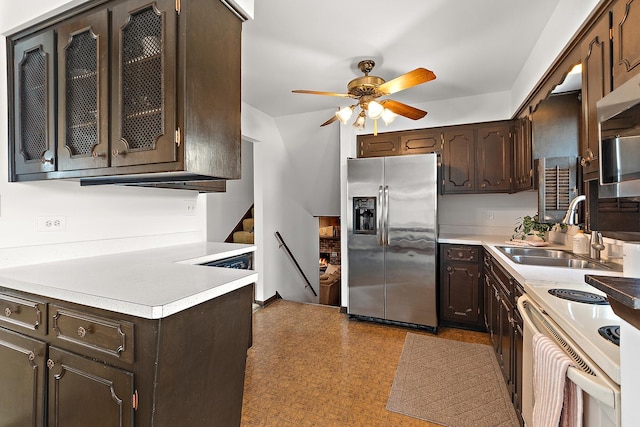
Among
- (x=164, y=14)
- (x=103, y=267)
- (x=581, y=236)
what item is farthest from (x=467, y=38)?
(x=103, y=267)

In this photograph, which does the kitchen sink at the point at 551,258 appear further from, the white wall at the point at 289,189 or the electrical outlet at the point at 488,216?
the white wall at the point at 289,189

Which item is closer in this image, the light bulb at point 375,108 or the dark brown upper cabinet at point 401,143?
the light bulb at point 375,108

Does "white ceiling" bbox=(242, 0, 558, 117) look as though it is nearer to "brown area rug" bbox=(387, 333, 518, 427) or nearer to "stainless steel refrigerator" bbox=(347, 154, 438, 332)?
"stainless steel refrigerator" bbox=(347, 154, 438, 332)

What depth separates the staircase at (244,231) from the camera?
5.08m

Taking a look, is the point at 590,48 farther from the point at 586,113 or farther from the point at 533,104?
the point at 533,104

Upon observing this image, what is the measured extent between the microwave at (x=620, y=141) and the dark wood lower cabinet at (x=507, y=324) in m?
0.86

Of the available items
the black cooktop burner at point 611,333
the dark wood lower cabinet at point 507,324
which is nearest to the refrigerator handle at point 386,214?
the dark wood lower cabinet at point 507,324

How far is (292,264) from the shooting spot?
484cm

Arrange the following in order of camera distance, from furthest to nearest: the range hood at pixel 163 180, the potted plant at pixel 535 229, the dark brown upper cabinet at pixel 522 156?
the potted plant at pixel 535 229
the dark brown upper cabinet at pixel 522 156
the range hood at pixel 163 180

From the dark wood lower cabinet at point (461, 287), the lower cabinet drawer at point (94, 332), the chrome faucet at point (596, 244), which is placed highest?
the chrome faucet at point (596, 244)

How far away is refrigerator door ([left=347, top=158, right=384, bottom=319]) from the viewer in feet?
10.7

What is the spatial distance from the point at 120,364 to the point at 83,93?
1.35 meters

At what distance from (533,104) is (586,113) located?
1200mm

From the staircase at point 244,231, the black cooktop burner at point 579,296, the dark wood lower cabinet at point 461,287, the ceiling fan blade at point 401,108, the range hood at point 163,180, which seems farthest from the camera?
the staircase at point 244,231
